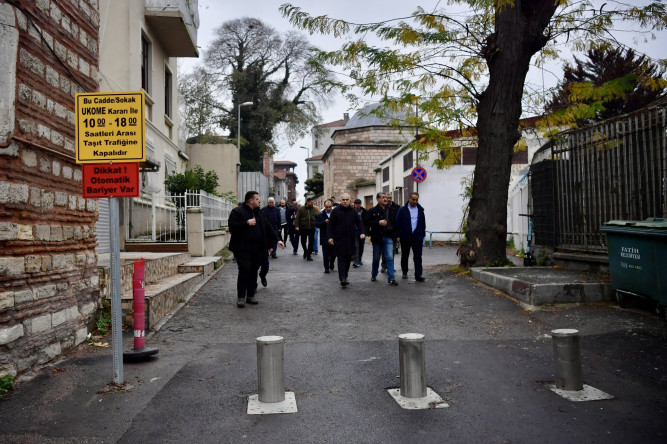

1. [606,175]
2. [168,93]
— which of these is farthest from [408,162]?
[606,175]

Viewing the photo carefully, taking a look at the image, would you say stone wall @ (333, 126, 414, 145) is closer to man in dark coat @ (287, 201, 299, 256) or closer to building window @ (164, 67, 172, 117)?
man in dark coat @ (287, 201, 299, 256)

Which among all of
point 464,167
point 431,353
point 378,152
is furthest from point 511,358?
point 378,152

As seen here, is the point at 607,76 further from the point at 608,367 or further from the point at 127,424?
the point at 127,424

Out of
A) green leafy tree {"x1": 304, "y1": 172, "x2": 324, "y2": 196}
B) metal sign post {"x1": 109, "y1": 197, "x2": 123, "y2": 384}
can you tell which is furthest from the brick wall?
green leafy tree {"x1": 304, "y1": 172, "x2": 324, "y2": 196}

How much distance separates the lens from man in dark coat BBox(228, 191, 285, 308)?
30.5 ft

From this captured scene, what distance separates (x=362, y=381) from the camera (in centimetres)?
526

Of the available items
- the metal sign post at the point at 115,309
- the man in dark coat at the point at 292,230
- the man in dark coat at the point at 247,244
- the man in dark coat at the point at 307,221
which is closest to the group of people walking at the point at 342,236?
the man in dark coat at the point at 247,244

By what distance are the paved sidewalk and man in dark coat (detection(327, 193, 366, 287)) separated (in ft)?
7.73

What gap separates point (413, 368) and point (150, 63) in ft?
44.0

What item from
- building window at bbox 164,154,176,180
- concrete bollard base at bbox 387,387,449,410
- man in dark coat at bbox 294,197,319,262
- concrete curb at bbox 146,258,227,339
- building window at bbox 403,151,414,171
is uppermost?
building window at bbox 403,151,414,171

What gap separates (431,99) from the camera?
12.6 meters

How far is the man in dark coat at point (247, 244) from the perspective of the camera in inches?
366

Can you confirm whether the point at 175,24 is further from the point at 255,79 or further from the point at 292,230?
the point at 255,79

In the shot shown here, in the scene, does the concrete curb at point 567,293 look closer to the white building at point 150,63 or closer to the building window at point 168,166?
the white building at point 150,63
